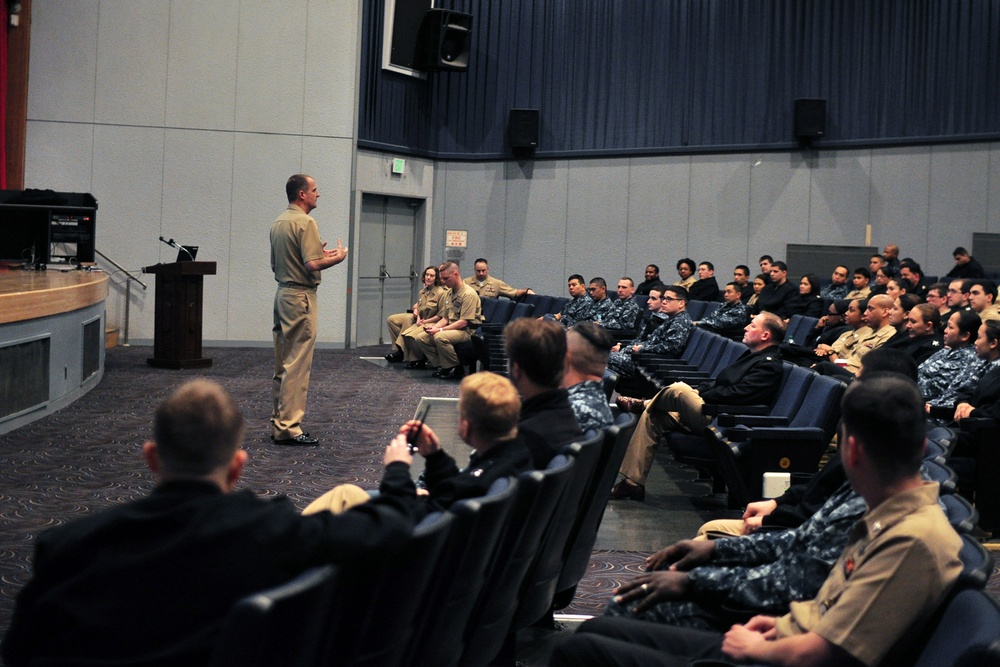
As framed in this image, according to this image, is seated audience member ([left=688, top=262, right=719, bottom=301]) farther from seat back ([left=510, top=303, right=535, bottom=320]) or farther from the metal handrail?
the metal handrail

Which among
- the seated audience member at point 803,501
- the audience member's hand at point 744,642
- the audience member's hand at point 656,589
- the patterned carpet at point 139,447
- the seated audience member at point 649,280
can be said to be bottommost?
the patterned carpet at point 139,447

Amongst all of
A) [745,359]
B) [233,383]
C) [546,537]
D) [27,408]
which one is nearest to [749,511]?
[546,537]

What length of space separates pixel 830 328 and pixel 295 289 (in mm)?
5751

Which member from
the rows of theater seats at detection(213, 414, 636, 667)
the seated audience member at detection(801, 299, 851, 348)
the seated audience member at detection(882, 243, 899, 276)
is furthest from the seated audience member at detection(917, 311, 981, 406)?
the seated audience member at detection(882, 243, 899, 276)

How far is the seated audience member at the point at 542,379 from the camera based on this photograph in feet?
11.2

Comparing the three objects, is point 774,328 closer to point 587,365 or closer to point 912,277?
point 587,365

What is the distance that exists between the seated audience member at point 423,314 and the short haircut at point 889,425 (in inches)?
377

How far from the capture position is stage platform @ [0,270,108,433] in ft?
22.8

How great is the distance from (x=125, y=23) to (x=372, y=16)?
318 centimetres

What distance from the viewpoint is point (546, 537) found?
9.73ft

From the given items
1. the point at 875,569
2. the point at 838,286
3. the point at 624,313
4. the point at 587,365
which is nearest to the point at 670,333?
the point at 624,313

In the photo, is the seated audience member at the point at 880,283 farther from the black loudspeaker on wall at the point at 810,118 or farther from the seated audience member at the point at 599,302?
the black loudspeaker on wall at the point at 810,118

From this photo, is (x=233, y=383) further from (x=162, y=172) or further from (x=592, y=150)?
(x=592, y=150)

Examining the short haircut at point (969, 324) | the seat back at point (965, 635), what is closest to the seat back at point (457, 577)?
the seat back at point (965, 635)
